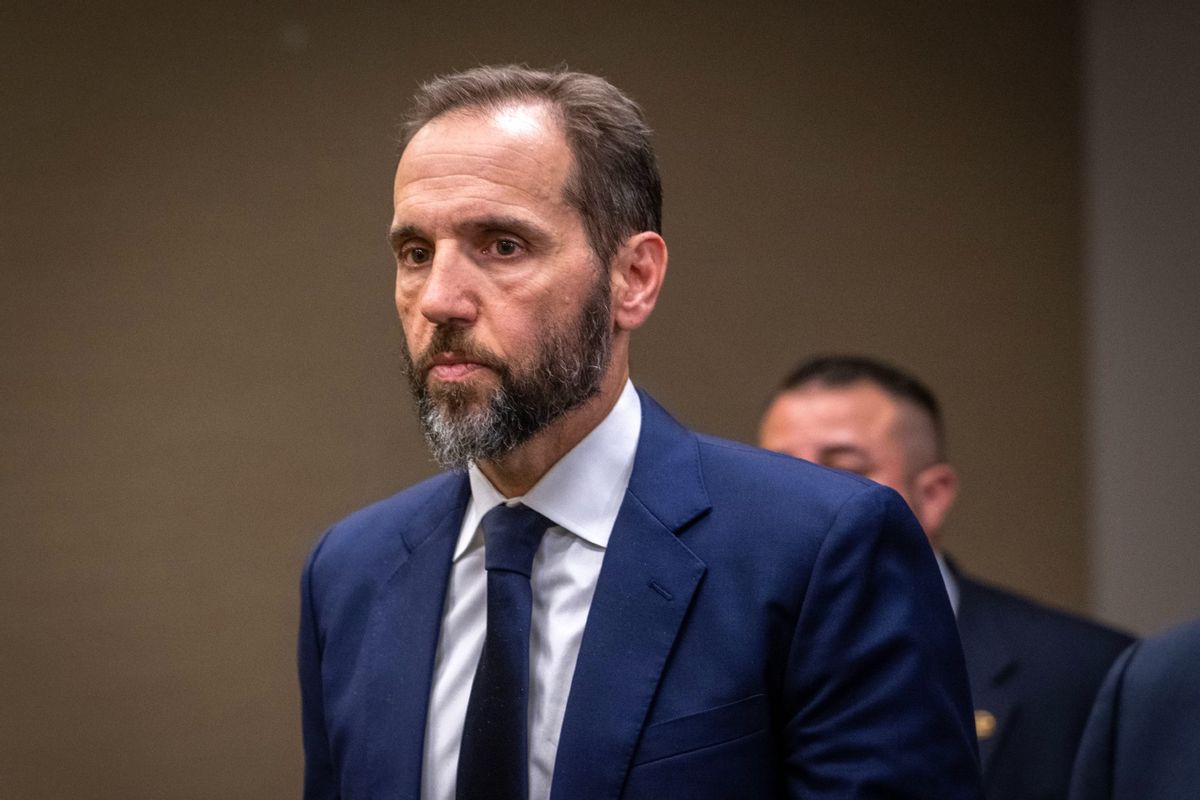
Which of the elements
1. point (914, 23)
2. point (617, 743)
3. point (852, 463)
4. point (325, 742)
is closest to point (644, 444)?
point (617, 743)

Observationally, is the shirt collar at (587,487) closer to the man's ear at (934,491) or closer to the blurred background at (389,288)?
the man's ear at (934,491)

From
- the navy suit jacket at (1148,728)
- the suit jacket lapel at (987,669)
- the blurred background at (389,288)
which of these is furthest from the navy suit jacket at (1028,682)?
the navy suit jacket at (1148,728)

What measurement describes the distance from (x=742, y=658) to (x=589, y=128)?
571 millimetres

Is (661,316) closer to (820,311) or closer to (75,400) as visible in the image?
(820,311)

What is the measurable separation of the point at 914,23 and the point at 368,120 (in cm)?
130

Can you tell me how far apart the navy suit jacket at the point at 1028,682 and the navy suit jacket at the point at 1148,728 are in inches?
34.9

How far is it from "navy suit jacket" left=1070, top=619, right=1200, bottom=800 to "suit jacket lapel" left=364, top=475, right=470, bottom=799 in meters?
0.74

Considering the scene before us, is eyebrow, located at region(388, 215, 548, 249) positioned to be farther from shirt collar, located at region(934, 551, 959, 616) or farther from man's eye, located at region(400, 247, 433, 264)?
shirt collar, located at region(934, 551, 959, 616)

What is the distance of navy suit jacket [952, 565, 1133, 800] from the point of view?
2500 millimetres

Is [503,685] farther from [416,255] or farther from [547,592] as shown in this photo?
[416,255]

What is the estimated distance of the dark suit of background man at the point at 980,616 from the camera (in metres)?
2.52

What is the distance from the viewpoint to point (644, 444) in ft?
5.16

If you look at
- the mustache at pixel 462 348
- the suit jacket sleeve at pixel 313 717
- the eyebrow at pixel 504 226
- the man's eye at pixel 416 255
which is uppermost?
the eyebrow at pixel 504 226

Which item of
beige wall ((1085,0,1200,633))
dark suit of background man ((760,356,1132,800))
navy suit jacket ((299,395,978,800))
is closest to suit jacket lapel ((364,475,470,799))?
navy suit jacket ((299,395,978,800))
